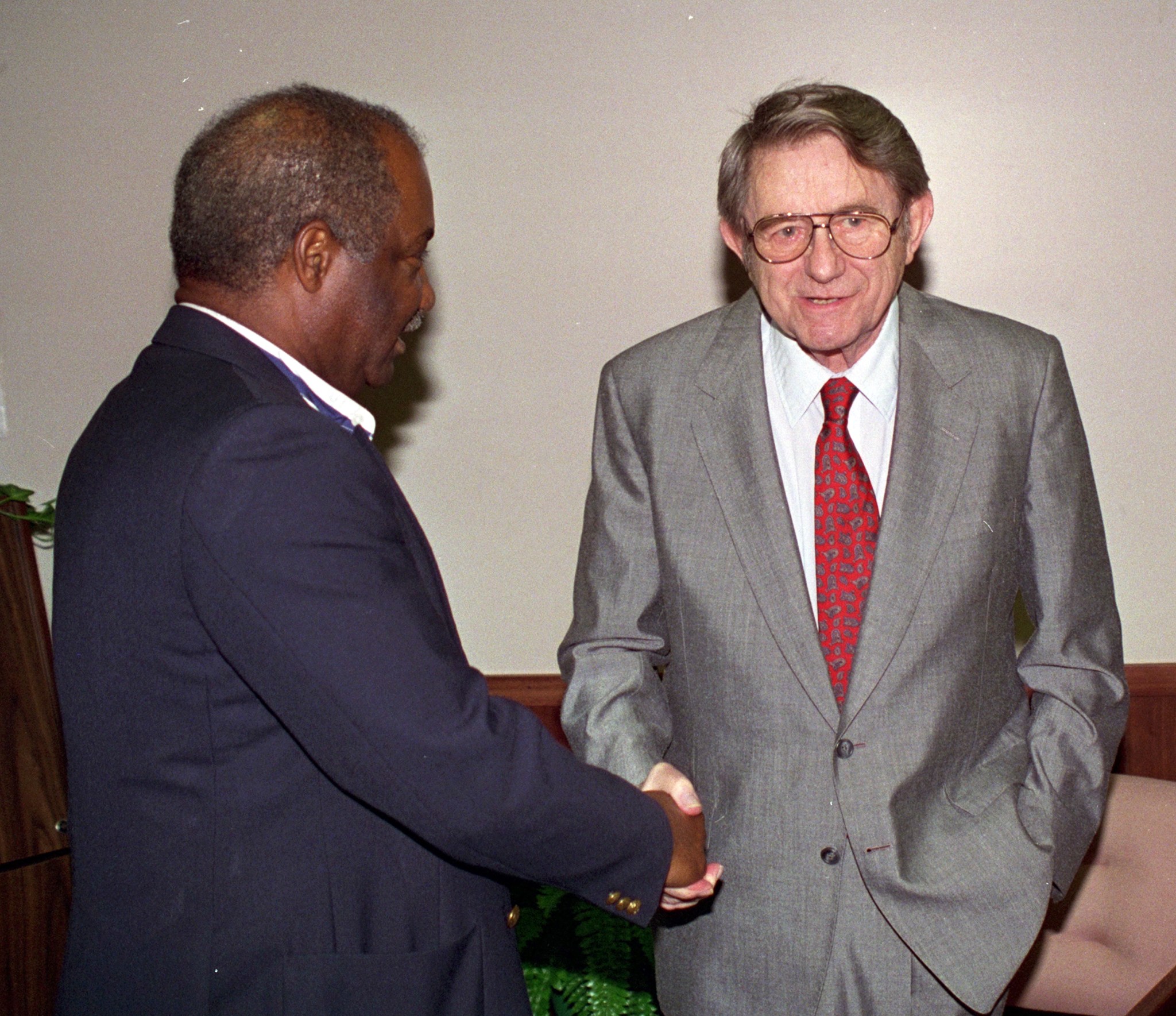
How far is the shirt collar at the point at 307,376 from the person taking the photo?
158cm

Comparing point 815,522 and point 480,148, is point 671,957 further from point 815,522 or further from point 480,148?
point 480,148

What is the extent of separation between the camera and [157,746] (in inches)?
57.4

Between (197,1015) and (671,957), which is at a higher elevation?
(197,1015)

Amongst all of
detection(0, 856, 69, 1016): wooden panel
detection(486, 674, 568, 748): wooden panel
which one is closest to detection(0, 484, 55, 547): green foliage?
detection(0, 856, 69, 1016): wooden panel

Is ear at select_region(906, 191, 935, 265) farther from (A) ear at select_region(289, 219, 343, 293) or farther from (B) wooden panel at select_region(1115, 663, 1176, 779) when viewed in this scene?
(B) wooden panel at select_region(1115, 663, 1176, 779)

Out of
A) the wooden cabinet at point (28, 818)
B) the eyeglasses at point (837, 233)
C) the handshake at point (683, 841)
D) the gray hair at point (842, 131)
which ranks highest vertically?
the gray hair at point (842, 131)

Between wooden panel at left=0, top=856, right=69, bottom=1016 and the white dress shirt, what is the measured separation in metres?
2.27

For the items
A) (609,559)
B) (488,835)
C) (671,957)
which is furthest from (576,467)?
(488,835)

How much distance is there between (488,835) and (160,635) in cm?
44

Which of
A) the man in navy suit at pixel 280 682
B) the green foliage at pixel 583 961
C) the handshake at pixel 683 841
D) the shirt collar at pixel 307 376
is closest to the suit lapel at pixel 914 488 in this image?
the handshake at pixel 683 841

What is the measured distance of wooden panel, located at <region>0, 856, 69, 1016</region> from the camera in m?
A: 3.19

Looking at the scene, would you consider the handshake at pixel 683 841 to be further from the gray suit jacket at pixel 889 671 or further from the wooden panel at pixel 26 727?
the wooden panel at pixel 26 727

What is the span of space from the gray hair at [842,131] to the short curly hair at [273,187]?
66 centimetres

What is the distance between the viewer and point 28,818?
3232 mm
